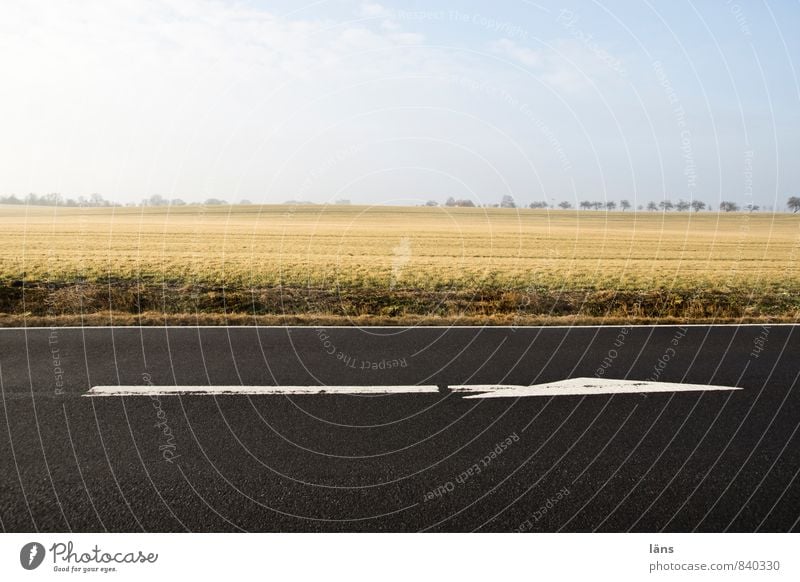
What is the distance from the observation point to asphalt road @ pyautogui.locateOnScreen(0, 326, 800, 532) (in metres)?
3.57

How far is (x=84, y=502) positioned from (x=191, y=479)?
0.64 m

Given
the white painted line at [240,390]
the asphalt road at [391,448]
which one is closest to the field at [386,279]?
the asphalt road at [391,448]

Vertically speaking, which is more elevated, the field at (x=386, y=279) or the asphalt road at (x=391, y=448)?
the field at (x=386, y=279)

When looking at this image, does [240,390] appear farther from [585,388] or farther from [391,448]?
[585,388]

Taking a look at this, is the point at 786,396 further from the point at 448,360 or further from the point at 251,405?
Answer: the point at 251,405

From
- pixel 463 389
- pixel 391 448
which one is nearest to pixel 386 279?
pixel 463 389

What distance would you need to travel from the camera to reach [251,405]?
544cm

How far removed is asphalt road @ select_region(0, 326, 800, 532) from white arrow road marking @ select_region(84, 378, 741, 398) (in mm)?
175

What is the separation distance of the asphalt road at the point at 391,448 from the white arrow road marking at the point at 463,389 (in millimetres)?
175

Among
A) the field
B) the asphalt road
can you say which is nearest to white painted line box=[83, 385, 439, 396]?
the asphalt road

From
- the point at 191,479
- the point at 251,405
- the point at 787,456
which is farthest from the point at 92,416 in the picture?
the point at 787,456

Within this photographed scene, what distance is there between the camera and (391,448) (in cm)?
451

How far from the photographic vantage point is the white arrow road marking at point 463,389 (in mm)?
5797

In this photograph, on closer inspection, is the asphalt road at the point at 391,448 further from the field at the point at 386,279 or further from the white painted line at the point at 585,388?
the field at the point at 386,279
